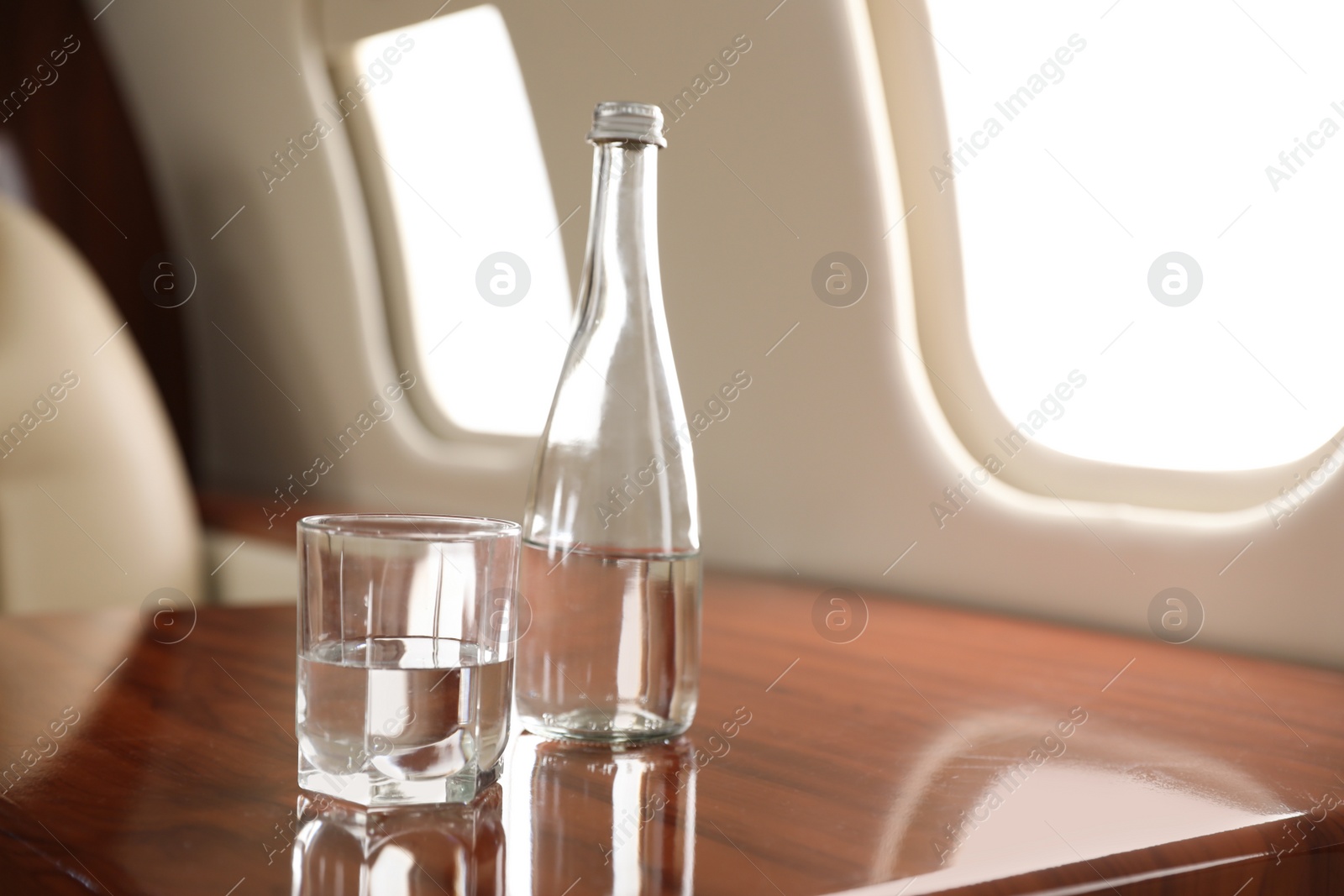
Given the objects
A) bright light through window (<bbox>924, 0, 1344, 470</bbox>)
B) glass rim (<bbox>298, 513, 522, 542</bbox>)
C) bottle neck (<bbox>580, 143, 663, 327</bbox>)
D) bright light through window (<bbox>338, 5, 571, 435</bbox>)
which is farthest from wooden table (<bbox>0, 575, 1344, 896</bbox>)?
bright light through window (<bbox>338, 5, 571, 435</bbox>)

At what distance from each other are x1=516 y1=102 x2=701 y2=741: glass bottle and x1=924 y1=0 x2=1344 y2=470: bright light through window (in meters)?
0.74

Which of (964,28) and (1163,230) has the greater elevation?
(964,28)

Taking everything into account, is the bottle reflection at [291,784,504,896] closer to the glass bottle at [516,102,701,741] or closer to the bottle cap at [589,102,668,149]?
the glass bottle at [516,102,701,741]

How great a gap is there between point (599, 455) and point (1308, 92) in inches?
33.3

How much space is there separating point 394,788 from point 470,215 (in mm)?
1952

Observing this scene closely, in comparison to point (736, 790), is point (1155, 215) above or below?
above

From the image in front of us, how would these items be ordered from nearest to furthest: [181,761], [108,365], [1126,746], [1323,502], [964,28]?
[181,761] < [1126,746] < [1323,502] < [964,28] < [108,365]

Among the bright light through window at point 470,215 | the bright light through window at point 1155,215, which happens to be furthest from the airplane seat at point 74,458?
the bright light through window at point 1155,215

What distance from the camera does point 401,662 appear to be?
52 centimetres

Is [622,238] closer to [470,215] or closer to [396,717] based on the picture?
[396,717]

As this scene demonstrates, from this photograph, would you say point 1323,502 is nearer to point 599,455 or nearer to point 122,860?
point 599,455

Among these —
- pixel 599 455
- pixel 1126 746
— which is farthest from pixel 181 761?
pixel 1126 746

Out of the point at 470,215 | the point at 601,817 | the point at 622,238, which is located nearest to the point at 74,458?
the point at 470,215

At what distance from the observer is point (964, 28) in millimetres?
1357
